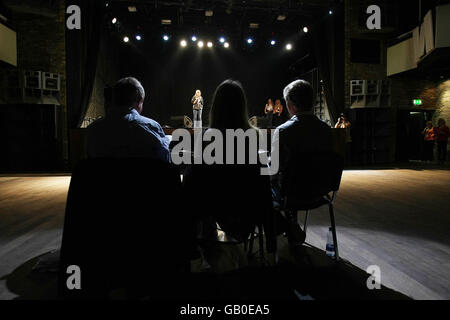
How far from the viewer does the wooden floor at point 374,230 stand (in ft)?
5.86

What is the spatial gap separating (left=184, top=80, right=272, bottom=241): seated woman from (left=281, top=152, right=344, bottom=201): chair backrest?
0.27 meters

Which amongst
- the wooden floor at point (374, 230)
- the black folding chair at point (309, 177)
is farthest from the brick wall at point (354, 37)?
the black folding chair at point (309, 177)

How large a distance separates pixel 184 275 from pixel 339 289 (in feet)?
3.04

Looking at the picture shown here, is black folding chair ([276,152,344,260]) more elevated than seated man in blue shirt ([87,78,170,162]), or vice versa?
seated man in blue shirt ([87,78,170,162])

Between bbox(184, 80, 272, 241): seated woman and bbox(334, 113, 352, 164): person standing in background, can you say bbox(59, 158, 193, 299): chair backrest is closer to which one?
bbox(184, 80, 272, 241): seated woman

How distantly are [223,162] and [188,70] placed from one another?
33.8 ft

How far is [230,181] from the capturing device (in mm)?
1567

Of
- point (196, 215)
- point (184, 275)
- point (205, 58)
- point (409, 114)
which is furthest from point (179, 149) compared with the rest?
point (409, 114)

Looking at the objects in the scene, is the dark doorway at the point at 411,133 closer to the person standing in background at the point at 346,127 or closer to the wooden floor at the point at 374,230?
the person standing in background at the point at 346,127

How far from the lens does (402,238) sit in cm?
242

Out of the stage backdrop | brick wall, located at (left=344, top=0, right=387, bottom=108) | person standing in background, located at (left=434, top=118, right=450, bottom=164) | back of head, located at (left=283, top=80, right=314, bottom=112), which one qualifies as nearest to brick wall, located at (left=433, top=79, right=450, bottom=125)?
person standing in background, located at (left=434, top=118, right=450, bottom=164)

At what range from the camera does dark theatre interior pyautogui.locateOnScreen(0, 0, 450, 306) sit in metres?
1.03

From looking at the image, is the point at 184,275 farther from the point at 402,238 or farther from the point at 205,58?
the point at 205,58

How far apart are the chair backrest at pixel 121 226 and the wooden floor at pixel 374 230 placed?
838mm
